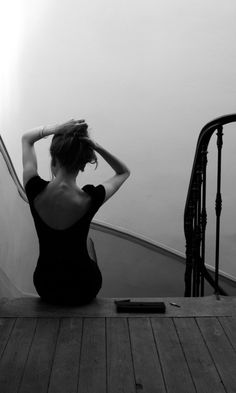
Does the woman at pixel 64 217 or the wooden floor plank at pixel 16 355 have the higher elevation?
the woman at pixel 64 217

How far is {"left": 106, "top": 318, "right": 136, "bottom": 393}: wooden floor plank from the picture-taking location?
1479mm

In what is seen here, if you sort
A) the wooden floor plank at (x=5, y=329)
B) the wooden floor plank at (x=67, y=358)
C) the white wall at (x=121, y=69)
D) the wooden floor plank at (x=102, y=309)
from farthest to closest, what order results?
1. the white wall at (x=121, y=69)
2. the wooden floor plank at (x=102, y=309)
3. the wooden floor plank at (x=5, y=329)
4. the wooden floor plank at (x=67, y=358)

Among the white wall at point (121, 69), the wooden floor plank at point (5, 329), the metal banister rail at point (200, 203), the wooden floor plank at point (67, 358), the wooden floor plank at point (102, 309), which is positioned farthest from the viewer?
the white wall at point (121, 69)

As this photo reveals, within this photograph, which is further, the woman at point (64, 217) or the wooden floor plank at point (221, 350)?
the woman at point (64, 217)

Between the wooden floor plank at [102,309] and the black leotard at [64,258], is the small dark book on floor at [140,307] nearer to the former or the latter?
the wooden floor plank at [102,309]

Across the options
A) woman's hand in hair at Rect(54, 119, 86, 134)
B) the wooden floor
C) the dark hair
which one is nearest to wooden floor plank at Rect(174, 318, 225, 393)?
the wooden floor

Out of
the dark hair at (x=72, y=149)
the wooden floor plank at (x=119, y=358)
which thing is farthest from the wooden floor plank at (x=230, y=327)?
the dark hair at (x=72, y=149)

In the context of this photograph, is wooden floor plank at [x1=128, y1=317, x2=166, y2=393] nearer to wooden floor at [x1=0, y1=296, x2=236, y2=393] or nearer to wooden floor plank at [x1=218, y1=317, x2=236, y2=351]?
wooden floor at [x1=0, y1=296, x2=236, y2=393]

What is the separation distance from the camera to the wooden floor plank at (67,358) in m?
1.48

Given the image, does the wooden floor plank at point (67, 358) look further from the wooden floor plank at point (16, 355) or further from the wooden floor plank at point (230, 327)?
the wooden floor plank at point (230, 327)

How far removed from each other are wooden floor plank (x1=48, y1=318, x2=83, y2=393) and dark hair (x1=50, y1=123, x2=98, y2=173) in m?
0.65

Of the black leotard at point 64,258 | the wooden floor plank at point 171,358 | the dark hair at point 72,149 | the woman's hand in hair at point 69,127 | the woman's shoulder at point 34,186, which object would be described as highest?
the woman's hand in hair at point 69,127

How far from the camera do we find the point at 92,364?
161 cm

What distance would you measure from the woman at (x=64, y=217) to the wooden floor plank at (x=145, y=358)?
1.05 ft
